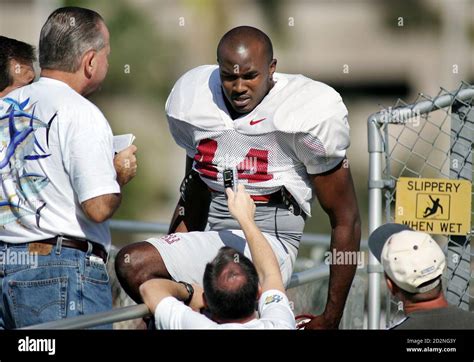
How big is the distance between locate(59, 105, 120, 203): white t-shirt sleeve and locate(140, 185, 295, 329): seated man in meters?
0.43

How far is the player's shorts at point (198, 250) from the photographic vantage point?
4844mm

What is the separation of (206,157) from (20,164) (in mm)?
911

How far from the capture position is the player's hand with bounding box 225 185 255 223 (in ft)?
15.0

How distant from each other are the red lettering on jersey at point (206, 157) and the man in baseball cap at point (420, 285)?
992 millimetres

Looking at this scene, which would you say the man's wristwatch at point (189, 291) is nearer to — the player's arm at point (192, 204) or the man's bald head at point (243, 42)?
the player's arm at point (192, 204)

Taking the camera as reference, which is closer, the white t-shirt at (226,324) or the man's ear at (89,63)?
the white t-shirt at (226,324)

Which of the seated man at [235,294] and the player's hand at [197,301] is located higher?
the seated man at [235,294]

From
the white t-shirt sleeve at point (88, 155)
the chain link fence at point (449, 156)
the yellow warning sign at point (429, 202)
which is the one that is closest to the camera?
the white t-shirt sleeve at point (88, 155)

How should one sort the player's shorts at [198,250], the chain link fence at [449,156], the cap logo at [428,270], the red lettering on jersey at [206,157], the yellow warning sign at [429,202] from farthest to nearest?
the chain link fence at [449,156]
the yellow warning sign at [429,202]
the red lettering on jersey at [206,157]
the player's shorts at [198,250]
the cap logo at [428,270]

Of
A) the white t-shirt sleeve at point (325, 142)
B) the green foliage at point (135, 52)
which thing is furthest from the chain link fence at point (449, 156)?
the green foliage at point (135, 52)

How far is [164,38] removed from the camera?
23.3 meters

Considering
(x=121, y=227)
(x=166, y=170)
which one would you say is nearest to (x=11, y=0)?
(x=166, y=170)

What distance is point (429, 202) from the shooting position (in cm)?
534
